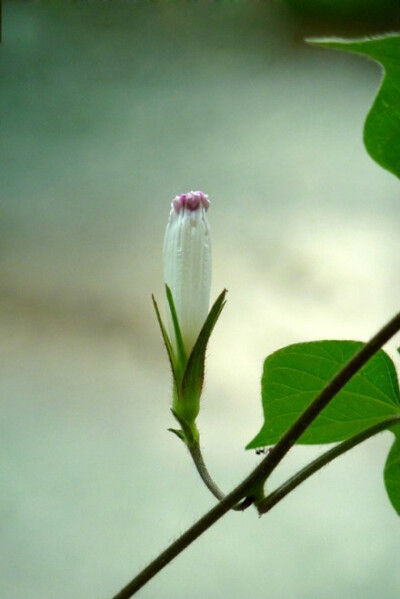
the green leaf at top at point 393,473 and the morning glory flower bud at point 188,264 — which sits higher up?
the morning glory flower bud at point 188,264

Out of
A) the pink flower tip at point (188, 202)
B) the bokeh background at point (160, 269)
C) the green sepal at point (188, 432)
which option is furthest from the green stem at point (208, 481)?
the bokeh background at point (160, 269)

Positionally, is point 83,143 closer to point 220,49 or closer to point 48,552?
point 220,49

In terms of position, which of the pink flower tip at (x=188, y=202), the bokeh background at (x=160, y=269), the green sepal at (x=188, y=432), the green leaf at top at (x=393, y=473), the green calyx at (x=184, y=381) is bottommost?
the bokeh background at (x=160, y=269)

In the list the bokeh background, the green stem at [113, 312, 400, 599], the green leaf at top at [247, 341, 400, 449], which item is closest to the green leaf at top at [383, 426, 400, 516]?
the green leaf at top at [247, 341, 400, 449]

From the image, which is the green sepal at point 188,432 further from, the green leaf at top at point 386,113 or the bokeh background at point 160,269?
the bokeh background at point 160,269

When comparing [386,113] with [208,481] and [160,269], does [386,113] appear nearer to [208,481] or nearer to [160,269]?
[208,481]

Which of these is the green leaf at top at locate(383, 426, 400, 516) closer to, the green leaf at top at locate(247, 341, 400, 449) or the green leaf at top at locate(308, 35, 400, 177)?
the green leaf at top at locate(247, 341, 400, 449)

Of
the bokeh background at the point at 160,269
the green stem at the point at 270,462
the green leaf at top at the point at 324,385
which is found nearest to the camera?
the green stem at the point at 270,462
